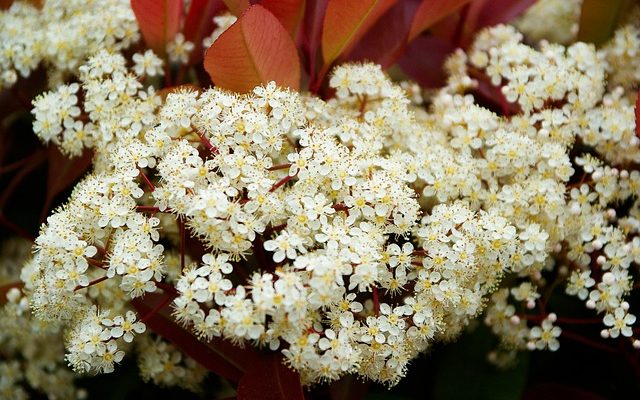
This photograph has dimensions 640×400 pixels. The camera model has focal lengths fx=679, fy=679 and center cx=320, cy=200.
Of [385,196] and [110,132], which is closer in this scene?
[385,196]

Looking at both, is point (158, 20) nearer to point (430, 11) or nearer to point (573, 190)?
point (430, 11)

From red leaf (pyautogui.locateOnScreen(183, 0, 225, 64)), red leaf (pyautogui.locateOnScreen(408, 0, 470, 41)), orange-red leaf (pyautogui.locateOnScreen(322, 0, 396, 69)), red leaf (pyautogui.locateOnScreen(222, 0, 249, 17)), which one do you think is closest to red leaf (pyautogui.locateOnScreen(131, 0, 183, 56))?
red leaf (pyautogui.locateOnScreen(183, 0, 225, 64))

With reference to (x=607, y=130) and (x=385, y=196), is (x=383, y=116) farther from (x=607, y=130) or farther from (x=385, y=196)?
(x=607, y=130)

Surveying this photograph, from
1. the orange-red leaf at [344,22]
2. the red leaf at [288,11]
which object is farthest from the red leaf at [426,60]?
the red leaf at [288,11]

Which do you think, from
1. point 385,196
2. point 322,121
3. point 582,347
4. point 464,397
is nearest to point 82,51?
point 322,121

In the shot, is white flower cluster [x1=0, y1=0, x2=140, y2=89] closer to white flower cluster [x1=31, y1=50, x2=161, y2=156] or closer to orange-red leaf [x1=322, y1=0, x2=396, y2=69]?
white flower cluster [x1=31, y1=50, x2=161, y2=156]

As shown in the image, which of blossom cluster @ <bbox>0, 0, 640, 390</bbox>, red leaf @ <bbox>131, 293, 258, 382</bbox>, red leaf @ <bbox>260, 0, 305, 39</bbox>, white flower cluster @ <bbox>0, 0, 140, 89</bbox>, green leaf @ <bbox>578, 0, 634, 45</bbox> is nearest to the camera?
blossom cluster @ <bbox>0, 0, 640, 390</bbox>
